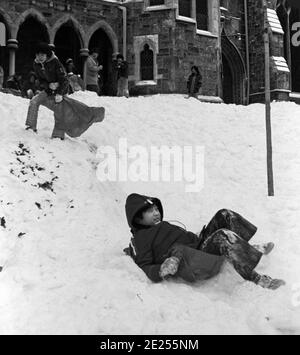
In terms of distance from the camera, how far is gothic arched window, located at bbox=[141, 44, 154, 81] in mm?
14539

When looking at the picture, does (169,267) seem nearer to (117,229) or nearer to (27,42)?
(117,229)

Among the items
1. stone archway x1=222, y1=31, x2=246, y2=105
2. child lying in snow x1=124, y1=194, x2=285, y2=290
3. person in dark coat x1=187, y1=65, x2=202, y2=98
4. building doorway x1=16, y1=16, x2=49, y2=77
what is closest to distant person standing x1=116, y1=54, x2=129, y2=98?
person in dark coat x1=187, y1=65, x2=202, y2=98

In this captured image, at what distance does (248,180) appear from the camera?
6953mm

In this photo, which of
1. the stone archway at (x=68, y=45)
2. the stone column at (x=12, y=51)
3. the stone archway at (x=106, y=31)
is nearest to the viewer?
the stone column at (x=12, y=51)

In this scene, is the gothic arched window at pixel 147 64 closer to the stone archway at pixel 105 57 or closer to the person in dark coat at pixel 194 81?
the stone archway at pixel 105 57

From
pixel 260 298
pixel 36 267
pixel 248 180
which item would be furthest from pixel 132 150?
pixel 260 298

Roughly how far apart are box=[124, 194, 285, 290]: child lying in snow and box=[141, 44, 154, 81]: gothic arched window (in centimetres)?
1093

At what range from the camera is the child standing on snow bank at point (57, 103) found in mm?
6402

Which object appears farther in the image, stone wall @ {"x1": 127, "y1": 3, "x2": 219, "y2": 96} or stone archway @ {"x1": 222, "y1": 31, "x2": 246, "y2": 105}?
stone archway @ {"x1": 222, "y1": 31, "x2": 246, "y2": 105}

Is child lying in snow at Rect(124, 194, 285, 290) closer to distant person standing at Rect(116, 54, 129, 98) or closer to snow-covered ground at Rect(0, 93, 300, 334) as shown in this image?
snow-covered ground at Rect(0, 93, 300, 334)

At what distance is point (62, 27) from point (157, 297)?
1344 centimetres

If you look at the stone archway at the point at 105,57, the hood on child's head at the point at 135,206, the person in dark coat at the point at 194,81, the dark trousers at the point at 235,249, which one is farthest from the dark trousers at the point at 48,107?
the stone archway at the point at 105,57
